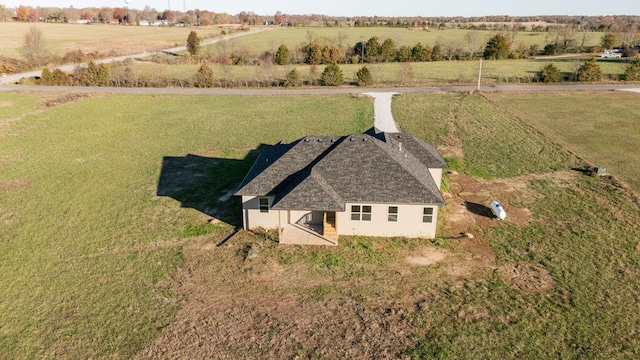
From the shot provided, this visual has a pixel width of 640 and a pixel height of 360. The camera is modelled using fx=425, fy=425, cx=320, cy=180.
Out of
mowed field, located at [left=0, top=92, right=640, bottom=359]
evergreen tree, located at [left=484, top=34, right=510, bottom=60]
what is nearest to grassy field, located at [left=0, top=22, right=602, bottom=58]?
evergreen tree, located at [left=484, top=34, right=510, bottom=60]

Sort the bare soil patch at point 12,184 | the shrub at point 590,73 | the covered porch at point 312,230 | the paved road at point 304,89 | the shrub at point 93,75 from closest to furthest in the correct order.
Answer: the covered porch at point 312,230 < the bare soil patch at point 12,184 < the paved road at point 304,89 < the shrub at point 93,75 < the shrub at point 590,73

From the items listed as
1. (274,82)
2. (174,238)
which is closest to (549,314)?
(174,238)

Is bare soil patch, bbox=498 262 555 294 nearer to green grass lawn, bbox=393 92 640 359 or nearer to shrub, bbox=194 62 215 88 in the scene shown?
green grass lawn, bbox=393 92 640 359

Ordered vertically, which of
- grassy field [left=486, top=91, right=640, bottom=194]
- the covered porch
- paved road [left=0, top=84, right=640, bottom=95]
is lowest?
the covered porch

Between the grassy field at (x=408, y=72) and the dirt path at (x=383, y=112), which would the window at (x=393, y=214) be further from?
the grassy field at (x=408, y=72)

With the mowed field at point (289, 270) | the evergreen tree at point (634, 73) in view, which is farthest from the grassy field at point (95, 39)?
the evergreen tree at point (634, 73)

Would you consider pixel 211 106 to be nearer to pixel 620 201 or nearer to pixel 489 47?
pixel 620 201

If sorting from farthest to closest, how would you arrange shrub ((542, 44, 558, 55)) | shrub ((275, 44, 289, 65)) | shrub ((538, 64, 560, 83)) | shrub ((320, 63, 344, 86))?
shrub ((542, 44, 558, 55)) → shrub ((275, 44, 289, 65)) → shrub ((538, 64, 560, 83)) → shrub ((320, 63, 344, 86))
